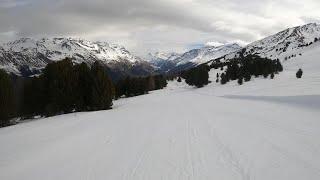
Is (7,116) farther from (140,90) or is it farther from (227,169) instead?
(140,90)

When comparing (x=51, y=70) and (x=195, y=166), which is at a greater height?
(x=51, y=70)

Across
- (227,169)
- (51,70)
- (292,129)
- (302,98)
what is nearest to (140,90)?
(51,70)

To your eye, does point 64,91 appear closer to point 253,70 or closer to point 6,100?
point 6,100

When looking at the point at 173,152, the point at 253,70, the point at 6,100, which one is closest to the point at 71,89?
the point at 6,100

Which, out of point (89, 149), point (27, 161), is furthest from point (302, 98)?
point (27, 161)

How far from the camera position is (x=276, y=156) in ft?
42.8

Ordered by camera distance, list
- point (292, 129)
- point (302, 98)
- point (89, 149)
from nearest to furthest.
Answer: point (89, 149) < point (292, 129) < point (302, 98)

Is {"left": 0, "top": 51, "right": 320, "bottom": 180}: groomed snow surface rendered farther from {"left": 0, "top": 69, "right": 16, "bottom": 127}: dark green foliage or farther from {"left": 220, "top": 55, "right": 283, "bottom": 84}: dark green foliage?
{"left": 220, "top": 55, "right": 283, "bottom": 84}: dark green foliage

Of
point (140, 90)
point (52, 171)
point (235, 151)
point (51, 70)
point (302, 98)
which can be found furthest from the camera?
point (140, 90)

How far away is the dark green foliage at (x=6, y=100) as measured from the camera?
1828 inches

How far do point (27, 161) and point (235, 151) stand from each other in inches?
321

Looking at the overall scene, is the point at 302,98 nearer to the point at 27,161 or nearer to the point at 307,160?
the point at 307,160

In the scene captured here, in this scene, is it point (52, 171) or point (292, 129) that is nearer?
point (52, 171)

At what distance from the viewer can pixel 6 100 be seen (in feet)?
156
